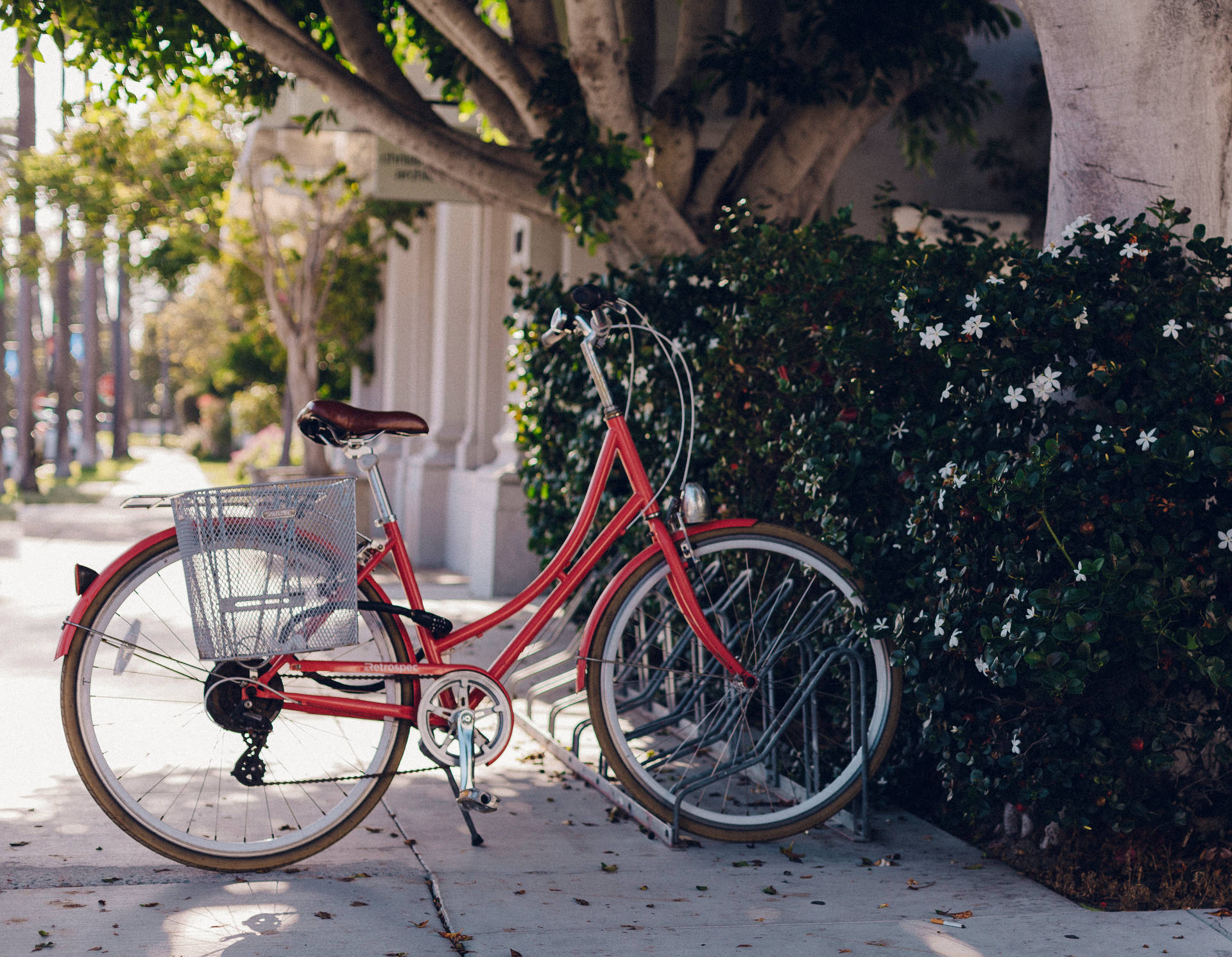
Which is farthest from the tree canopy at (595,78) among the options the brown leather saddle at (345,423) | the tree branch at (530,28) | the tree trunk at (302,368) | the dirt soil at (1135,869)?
the tree trunk at (302,368)

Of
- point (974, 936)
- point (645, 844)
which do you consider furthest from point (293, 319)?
point (974, 936)

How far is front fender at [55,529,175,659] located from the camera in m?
3.24

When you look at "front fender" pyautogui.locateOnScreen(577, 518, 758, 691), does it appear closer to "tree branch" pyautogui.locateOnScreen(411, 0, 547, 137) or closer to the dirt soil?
the dirt soil

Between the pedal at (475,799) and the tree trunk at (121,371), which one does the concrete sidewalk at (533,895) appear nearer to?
the pedal at (475,799)

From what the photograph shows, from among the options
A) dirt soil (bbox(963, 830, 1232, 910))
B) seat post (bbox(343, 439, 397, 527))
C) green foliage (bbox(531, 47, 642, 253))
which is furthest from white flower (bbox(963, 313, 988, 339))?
green foliage (bbox(531, 47, 642, 253))

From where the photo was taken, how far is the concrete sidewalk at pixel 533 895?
9.66 feet

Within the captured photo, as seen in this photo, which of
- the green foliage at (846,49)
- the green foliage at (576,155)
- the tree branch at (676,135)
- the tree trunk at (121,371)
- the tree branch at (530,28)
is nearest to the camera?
the green foliage at (576,155)

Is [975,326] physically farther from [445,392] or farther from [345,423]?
[445,392]

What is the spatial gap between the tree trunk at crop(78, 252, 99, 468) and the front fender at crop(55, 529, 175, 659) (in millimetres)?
29448

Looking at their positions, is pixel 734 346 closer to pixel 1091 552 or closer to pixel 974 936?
pixel 1091 552

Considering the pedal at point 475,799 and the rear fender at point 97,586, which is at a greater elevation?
the rear fender at point 97,586

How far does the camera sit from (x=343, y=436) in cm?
340

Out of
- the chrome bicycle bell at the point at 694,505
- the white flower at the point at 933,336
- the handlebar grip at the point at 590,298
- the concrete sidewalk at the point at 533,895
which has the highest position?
the handlebar grip at the point at 590,298

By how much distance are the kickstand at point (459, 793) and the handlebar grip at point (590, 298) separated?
1322mm
